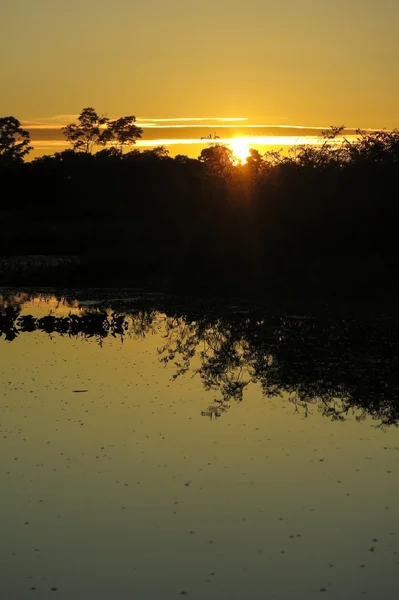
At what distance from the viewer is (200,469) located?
10734 mm

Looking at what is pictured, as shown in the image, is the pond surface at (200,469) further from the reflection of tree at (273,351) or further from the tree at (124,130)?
the tree at (124,130)

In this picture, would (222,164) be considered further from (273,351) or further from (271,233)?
(273,351)

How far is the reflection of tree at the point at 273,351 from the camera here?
15070mm

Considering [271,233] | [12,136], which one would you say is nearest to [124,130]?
[12,136]

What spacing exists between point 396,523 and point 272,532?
52.5 inches

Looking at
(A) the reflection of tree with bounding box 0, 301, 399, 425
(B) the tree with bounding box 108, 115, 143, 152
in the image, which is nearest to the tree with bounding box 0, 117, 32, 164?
(B) the tree with bounding box 108, 115, 143, 152

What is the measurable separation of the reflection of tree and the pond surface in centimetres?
7

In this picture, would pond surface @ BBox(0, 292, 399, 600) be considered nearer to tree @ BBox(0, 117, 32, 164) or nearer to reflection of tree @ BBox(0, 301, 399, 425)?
reflection of tree @ BBox(0, 301, 399, 425)

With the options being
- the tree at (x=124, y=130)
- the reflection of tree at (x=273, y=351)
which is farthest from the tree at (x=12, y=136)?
the reflection of tree at (x=273, y=351)

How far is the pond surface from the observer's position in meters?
7.79

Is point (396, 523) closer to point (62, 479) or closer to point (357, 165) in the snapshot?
point (62, 479)

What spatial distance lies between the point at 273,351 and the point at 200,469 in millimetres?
8950

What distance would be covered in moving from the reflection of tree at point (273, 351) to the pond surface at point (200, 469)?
0.07 metres

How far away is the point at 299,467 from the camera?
1085 cm
